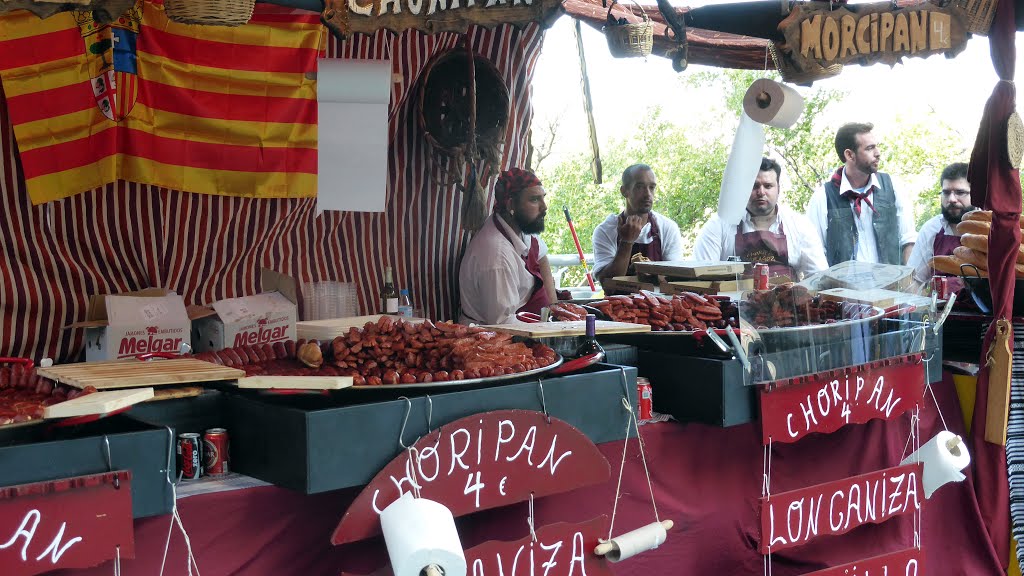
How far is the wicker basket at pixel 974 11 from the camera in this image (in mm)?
3350

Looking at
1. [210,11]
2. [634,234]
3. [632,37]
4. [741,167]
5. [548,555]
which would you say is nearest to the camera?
[548,555]

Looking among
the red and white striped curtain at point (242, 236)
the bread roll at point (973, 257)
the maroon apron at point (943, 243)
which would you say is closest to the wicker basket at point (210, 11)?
the red and white striped curtain at point (242, 236)

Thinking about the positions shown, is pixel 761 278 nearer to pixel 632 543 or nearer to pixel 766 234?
pixel 632 543

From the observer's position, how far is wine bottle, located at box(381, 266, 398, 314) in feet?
13.1

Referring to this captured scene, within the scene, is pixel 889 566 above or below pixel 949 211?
below

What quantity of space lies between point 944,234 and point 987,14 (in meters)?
2.69

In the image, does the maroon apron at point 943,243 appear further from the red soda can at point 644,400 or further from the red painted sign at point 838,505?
the red soda can at point 644,400

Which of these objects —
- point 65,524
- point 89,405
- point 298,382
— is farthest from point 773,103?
point 65,524

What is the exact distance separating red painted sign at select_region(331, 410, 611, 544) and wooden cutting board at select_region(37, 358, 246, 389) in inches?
16.7

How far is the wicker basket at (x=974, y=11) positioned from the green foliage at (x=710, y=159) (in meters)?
9.67

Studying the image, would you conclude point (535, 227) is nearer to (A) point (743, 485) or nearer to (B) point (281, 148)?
(B) point (281, 148)

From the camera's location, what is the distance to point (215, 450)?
2.16 meters

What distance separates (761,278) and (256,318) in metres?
1.69

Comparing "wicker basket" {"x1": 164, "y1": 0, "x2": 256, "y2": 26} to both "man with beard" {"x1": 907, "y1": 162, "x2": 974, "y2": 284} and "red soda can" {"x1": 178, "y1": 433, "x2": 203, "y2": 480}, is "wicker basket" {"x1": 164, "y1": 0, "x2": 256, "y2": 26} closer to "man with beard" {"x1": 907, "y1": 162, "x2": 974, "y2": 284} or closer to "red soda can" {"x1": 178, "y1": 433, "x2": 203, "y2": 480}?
"red soda can" {"x1": 178, "y1": 433, "x2": 203, "y2": 480}
